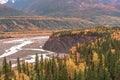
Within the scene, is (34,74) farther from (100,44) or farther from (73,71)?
(100,44)

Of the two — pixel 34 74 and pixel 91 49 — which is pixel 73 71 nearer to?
pixel 34 74

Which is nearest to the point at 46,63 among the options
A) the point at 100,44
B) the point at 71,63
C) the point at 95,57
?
the point at 71,63

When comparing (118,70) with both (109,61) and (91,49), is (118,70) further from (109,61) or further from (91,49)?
(91,49)

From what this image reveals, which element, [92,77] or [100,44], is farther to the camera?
[100,44]

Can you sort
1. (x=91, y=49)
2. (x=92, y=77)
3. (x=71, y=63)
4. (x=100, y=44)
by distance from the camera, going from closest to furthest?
(x=92, y=77), (x=71, y=63), (x=91, y=49), (x=100, y=44)

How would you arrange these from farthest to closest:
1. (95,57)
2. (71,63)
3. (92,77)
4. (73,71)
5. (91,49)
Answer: (91,49) < (95,57) < (71,63) < (73,71) < (92,77)

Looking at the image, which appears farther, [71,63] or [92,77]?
[71,63]

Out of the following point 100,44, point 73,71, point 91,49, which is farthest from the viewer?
point 100,44

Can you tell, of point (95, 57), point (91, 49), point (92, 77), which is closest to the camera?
point (92, 77)

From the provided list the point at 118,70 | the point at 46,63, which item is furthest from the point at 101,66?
the point at 46,63
